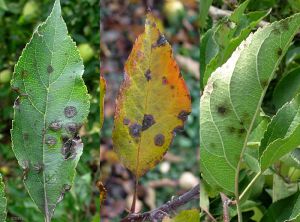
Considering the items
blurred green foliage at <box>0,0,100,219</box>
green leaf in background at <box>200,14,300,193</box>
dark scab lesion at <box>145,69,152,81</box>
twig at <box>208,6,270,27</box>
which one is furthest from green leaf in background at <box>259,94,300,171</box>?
blurred green foliage at <box>0,0,100,219</box>

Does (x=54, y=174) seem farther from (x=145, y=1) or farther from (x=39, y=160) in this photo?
(x=145, y=1)

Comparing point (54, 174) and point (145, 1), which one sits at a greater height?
point (145, 1)

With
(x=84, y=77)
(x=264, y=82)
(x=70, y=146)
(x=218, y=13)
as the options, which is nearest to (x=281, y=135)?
(x=264, y=82)

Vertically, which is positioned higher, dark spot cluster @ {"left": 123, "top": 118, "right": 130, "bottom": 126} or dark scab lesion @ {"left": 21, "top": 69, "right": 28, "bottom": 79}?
dark scab lesion @ {"left": 21, "top": 69, "right": 28, "bottom": 79}

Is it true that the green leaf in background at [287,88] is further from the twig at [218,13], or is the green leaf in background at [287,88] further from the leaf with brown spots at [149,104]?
the leaf with brown spots at [149,104]

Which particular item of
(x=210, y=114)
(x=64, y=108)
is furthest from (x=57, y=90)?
(x=210, y=114)

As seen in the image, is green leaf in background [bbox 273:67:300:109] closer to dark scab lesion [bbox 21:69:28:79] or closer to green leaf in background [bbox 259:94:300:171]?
green leaf in background [bbox 259:94:300:171]
